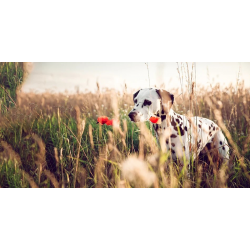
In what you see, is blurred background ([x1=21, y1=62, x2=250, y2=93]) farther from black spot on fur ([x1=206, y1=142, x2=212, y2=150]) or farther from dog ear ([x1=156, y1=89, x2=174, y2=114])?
black spot on fur ([x1=206, y1=142, x2=212, y2=150])

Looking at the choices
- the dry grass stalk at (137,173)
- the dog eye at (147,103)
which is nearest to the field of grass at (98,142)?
the dry grass stalk at (137,173)

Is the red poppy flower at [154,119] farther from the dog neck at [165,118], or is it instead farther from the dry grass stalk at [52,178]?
the dry grass stalk at [52,178]

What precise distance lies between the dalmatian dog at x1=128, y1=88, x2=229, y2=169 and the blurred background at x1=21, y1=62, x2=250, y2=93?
238mm

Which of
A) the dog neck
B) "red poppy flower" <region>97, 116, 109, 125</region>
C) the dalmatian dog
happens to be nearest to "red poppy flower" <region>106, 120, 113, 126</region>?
"red poppy flower" <region>97, 116, 109, 125</region>

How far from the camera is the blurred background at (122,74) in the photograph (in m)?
2.30

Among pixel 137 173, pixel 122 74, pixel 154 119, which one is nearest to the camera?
pixel 137 173

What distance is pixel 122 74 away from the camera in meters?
2.36

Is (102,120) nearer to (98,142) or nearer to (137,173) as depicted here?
(98,142)

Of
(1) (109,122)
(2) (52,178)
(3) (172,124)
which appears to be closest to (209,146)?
(3) (172,124)

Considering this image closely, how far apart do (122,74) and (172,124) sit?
28.4 inches

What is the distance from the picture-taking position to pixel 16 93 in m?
2.41
